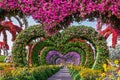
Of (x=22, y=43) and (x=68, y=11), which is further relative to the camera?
(x=22, y=43)

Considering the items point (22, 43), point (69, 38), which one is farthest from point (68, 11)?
point (69, 38)

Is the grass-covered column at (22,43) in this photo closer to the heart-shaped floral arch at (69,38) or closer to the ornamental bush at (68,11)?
the heart-shaped floral arch at (69,38)

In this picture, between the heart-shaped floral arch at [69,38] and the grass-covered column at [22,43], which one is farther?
the grass-covered column at [22,43]

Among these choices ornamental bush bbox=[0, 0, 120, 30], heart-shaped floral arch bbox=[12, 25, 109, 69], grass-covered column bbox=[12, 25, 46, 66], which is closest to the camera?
ornamental bush bbox=[0, 0, 120, 30]

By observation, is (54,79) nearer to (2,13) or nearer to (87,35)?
(87,35)

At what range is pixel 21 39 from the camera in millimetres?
26125

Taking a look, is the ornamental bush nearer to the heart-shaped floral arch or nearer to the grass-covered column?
the heart-shaped floral arch

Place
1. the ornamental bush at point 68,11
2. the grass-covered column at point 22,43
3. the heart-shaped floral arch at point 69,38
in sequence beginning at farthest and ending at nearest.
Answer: the grass-covered column at point 22,43
the heart-shaped floral arch at point 69,38
the ornamental bush at point 68,11

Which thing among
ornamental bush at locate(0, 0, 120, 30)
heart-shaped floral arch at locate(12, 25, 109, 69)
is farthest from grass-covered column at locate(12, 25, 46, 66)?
ornamental bush at locate(0, 0, 120, 30)

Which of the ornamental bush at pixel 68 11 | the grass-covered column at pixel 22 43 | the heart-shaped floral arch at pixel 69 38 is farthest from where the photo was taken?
the grass-covered column at pixel 22 43

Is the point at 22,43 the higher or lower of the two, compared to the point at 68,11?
higher

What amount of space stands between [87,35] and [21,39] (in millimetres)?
4478

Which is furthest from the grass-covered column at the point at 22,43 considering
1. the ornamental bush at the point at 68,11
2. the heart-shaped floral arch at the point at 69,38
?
the ornamental bush at the point at 68,11

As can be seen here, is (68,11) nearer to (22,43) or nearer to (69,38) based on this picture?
(22,43)
